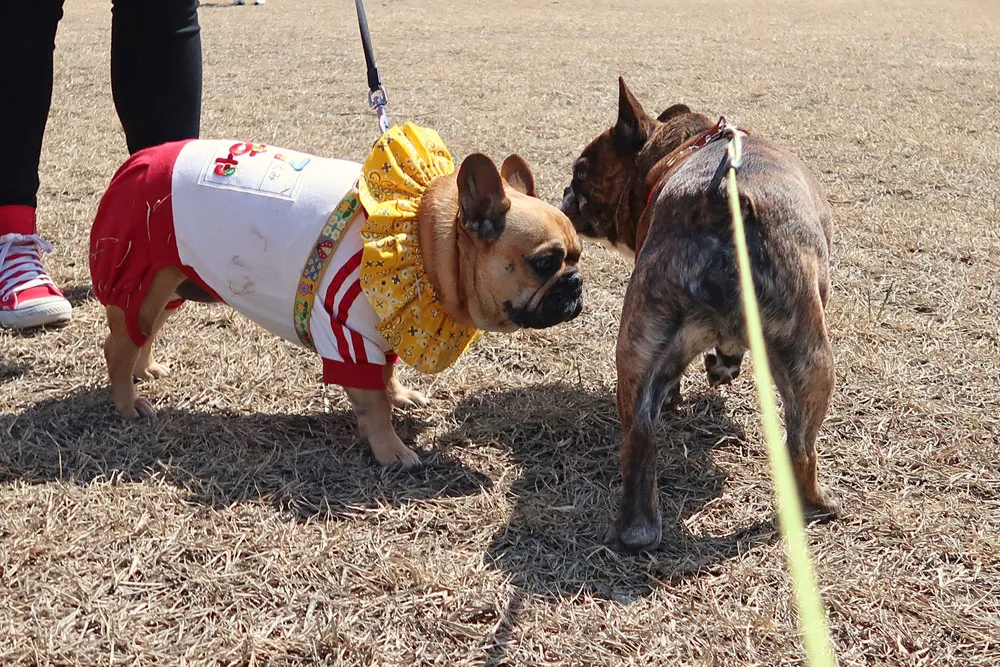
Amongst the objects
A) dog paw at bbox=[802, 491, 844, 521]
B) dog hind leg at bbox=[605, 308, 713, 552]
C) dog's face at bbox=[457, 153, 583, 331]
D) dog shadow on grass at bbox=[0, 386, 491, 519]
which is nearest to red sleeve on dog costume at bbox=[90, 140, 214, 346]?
dog shadow on grass at bbox=[0, 386, 491, 519]

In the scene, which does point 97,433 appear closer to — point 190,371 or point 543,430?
point 190,371

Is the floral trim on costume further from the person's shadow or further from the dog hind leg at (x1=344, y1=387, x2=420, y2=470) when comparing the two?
the person's shadow

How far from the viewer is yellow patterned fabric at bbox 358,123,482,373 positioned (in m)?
2.29

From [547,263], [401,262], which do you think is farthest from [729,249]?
[401,262]

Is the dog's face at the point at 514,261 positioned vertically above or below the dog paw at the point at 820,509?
above

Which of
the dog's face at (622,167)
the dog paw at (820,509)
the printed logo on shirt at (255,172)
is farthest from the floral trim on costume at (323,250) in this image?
the dog paw at (820,509)

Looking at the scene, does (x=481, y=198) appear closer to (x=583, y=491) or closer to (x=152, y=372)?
(x=583, y=491)

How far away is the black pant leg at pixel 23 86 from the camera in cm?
284

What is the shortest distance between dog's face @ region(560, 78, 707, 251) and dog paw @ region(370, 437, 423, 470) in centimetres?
107

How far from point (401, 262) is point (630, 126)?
1.04 meters

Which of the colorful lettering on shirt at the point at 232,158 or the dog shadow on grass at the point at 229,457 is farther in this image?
the colorful lettering on shirt at the point at 232,158

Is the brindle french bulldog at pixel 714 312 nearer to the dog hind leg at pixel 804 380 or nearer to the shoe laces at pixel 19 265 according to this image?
the dog hind leg at pixel 804 380

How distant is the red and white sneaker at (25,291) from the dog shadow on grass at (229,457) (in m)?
0.53

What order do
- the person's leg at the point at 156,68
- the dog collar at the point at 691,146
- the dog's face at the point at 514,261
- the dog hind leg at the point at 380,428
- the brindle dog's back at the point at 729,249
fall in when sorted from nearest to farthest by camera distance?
the brindle dog's back at the point at 729,249
the dog's face at the point at 514,261
the dog hind leg at the point at 380,428
the dog collar at the point at 691,146
the person's leg at the point at 156,68
